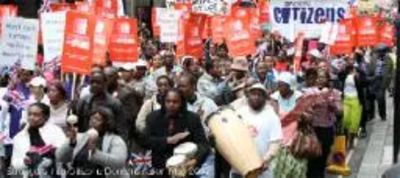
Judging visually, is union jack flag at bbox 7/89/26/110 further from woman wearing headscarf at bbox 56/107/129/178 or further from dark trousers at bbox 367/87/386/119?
dark trousers at bbox 367/87/386/119

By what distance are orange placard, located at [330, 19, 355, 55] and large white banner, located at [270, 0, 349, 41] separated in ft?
2.99

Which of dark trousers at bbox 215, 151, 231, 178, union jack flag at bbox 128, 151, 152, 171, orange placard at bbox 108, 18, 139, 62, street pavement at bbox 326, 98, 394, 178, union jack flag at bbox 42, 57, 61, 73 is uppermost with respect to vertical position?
orange placard at bbox 108, 18, 139, 62

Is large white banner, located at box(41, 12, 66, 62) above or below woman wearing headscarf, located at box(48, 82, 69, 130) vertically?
above

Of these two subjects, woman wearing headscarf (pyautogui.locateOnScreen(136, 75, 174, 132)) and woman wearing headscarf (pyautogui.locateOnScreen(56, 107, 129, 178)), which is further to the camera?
woman wearing headscarf (pyautogui.locateOnScreen(136, 75, 174, 132))

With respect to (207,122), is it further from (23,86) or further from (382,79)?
(382,79)

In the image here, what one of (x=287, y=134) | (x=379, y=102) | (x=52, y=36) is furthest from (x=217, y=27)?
(x=287, y=134)

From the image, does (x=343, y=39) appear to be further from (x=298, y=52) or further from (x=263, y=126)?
(x=263, y=126)

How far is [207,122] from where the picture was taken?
29.3ft

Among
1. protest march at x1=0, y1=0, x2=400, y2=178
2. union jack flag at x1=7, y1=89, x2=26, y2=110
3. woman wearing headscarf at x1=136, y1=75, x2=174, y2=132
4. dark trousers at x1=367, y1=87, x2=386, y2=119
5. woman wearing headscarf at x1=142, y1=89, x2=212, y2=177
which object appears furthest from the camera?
dark trousers at x1=367, y1=87, x2=386, y2=119

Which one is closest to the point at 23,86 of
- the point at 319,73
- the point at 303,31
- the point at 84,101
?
the point at 84,101

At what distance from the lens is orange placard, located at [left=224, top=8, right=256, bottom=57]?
54.9ft

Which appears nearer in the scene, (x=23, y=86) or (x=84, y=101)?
(x=84, y=101)

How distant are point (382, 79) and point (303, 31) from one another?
4.98 metres

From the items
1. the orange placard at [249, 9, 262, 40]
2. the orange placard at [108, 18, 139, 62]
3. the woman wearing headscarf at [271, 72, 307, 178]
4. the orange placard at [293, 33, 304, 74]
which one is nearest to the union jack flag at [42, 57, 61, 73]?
the orange placard at [108, 18, 139, 62]
